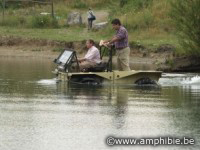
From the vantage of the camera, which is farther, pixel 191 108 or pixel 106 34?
pixel 106 34

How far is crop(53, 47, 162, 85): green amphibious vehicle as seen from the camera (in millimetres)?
24953

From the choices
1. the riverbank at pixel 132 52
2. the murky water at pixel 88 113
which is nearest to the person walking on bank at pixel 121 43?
the murky water at pixel 88 113

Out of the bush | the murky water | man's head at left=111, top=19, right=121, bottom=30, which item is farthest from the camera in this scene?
the bush

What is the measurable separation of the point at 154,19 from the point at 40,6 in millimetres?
14582

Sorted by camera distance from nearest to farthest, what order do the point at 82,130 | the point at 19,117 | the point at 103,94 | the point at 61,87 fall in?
1. the point at 82,130
2. the point at 19,117
3. the point at 103,94
4. the point at 61,87

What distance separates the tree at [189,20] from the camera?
32.9 meters

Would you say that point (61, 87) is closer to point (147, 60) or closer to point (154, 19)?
point (147, 60)

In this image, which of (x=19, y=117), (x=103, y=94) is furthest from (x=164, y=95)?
(x=19, y=117)

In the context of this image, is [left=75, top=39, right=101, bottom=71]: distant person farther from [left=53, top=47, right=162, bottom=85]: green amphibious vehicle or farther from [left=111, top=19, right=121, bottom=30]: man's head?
[left=111, top=19, right=121, bottom=30]: man's head

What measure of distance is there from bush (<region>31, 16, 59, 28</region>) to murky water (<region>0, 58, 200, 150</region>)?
1836cm

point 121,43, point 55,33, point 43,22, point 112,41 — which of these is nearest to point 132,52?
point 55,33

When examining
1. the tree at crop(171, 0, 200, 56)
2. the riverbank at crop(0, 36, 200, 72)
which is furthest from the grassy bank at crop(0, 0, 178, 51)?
the tree at crop(171, 0, 200, 56)

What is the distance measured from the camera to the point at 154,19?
1674 inches

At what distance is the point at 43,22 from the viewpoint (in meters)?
46.0
